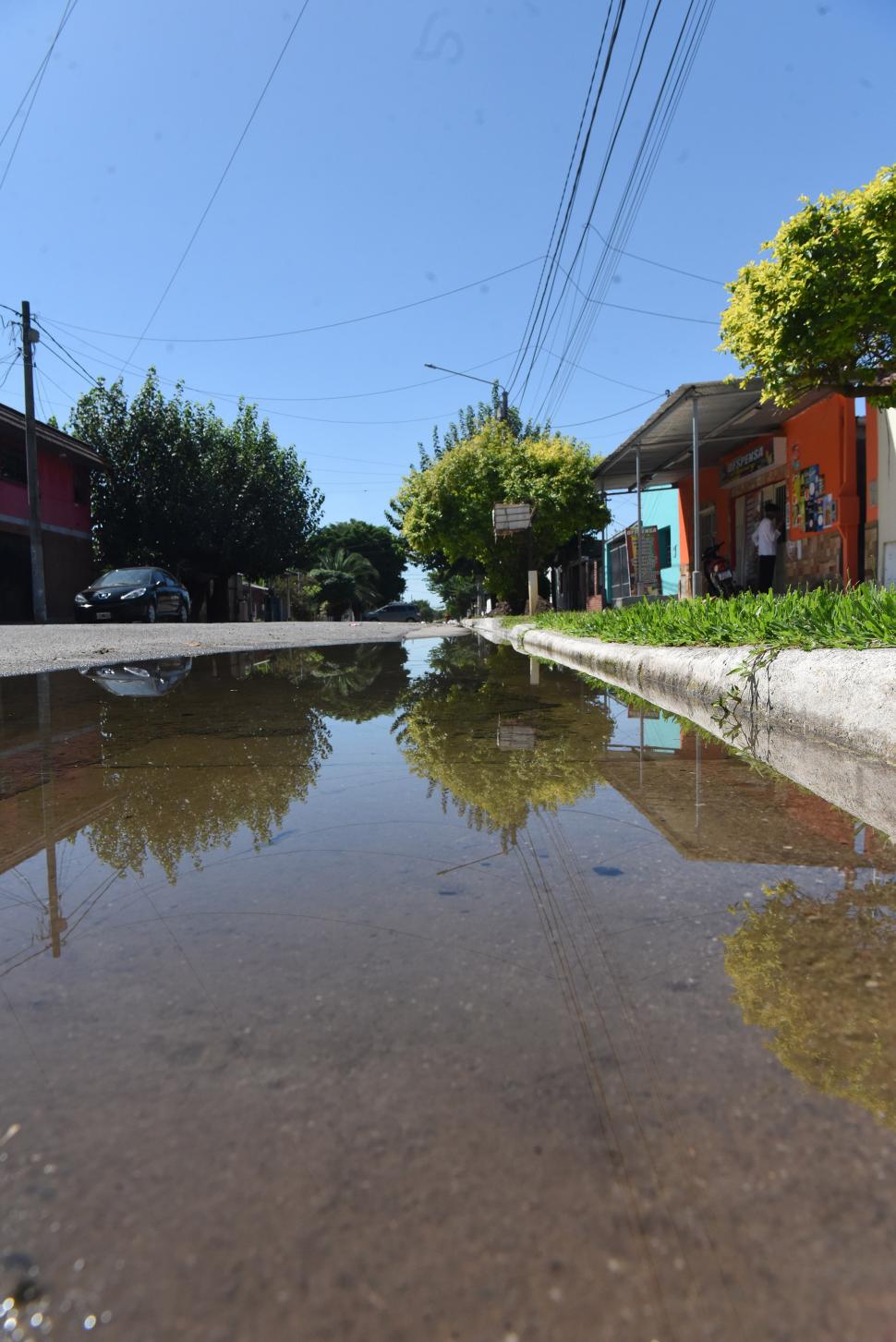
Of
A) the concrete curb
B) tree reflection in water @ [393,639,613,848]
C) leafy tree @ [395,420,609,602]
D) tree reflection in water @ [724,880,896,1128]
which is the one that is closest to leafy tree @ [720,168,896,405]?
the concrete curb

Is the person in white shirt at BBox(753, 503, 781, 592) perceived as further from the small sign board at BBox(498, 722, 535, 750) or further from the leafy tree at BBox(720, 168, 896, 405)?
the small sign board at BBox(498, 722, 535, 750)

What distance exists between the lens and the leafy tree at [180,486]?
27578 millimetres

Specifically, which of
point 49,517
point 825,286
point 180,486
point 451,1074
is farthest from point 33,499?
point 451,1074

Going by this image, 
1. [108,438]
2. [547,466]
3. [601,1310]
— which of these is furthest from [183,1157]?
[108,438]

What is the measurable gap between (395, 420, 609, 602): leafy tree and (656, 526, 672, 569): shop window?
236 centimetres

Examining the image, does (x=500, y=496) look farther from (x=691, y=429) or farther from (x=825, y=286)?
(x=825, y=286)

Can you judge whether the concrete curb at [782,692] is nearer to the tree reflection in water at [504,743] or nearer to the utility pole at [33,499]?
the tree reflection in water at [504,743]

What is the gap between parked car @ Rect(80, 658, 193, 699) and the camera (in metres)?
6.01

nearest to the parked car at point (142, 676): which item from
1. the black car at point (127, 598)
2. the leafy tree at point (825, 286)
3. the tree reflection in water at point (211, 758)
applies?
the tree reflection in water at point (211, 758)

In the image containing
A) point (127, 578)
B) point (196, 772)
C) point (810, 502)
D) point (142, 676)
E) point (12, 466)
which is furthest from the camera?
point (12, 466)

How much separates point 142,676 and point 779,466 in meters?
11.4

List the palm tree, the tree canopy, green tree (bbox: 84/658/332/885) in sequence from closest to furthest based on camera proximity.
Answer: green tree (bbox: 84/658/332/885), the tree canopy, the palm tree

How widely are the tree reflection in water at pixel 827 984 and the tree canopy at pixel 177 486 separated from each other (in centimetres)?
2805

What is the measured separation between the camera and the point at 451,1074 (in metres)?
1.10
